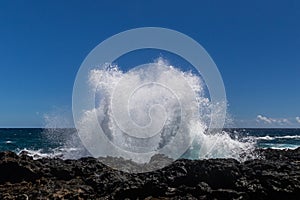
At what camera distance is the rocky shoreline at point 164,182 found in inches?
404

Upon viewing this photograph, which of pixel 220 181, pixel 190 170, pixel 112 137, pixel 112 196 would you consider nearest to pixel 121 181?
pixel 112 196

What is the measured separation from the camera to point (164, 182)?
1106 centimetres

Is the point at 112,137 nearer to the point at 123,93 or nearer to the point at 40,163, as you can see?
the point at 123,93

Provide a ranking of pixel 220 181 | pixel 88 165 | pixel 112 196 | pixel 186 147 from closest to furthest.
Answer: pixel 112 196 → pixel 220 181 → pixel 88 165 → pixel 186 147

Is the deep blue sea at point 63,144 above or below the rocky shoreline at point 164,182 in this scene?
above

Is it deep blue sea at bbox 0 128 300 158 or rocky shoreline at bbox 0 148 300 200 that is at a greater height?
deep blue sea at bbox 0 128 300 158

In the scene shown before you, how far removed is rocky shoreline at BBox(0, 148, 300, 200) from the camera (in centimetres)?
1027

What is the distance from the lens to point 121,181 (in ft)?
36.7

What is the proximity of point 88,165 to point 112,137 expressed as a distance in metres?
11.3

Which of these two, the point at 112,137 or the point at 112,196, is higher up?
the point at 112,137

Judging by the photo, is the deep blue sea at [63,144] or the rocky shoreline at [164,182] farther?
the deep blue sea at [63,144]

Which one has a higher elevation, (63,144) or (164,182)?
(63,144)

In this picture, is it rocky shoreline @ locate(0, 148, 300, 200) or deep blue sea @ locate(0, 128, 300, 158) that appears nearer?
rocky shoreline @ locate(0, 148, 300, 200)

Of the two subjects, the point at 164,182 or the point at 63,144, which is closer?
the point at 164,182
